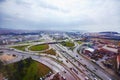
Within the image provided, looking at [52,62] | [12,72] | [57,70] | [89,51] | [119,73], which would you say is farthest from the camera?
[89,51]

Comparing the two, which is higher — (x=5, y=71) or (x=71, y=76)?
(x=5, y=71)

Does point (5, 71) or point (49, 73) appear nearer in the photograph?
point (5, 71)

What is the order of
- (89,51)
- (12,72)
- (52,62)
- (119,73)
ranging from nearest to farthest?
(12,72) → (119,73) → (52,62) → (89,51)

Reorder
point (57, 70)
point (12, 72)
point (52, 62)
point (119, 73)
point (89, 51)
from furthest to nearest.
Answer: point (89, 51), point (52, 62), point (57, 70), point (119, 73), point (12, 72)

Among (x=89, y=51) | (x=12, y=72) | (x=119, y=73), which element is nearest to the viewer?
(x=12, y=72)

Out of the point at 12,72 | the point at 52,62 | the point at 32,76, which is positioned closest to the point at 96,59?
the point at 52,62

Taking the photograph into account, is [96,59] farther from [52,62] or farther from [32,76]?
[32,76]

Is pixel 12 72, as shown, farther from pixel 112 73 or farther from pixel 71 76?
pixel 112 73

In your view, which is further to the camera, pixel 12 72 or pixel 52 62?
pixel 52 62

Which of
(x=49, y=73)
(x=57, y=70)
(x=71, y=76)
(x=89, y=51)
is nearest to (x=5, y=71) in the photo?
(x=49, y=73)
